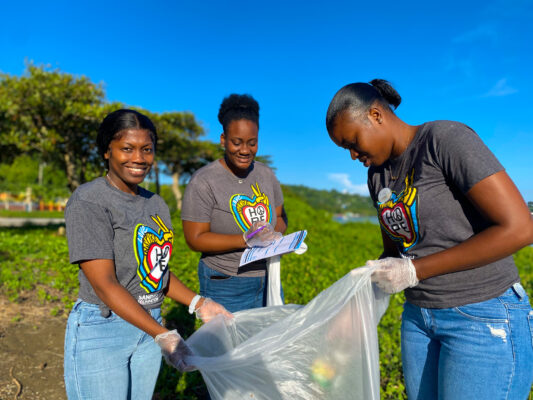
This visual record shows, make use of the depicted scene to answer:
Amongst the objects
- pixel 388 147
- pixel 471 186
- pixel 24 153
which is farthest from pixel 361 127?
pixel 24 153

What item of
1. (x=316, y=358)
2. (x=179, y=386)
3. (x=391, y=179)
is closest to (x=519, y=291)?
(x=391, y=179)

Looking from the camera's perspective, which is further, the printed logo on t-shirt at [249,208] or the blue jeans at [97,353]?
the printed logo on t-shirt at [249,208]

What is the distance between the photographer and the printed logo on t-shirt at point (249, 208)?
2244mm

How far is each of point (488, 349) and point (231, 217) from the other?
140 centimetres

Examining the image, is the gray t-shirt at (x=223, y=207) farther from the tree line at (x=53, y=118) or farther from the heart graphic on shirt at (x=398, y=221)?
the tree line at (x=53, y=118)

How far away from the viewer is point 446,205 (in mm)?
1329

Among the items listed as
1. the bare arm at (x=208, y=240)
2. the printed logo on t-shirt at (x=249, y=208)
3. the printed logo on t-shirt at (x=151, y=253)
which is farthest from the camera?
the printed logo on t-shirt at (x=249, y=208)

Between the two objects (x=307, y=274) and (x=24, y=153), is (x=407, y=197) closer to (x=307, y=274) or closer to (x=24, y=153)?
(x=307, y=274)

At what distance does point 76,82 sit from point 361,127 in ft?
33.0

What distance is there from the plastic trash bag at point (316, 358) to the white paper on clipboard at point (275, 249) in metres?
0.46

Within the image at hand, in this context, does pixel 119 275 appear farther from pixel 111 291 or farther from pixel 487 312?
pixel 487 312

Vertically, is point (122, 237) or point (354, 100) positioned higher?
point (354, 100)

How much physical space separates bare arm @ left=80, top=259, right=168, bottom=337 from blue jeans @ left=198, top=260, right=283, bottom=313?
0.78 m

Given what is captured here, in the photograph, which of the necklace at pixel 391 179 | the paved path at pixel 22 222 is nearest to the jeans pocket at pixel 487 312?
the necklace at pixel 391 179
